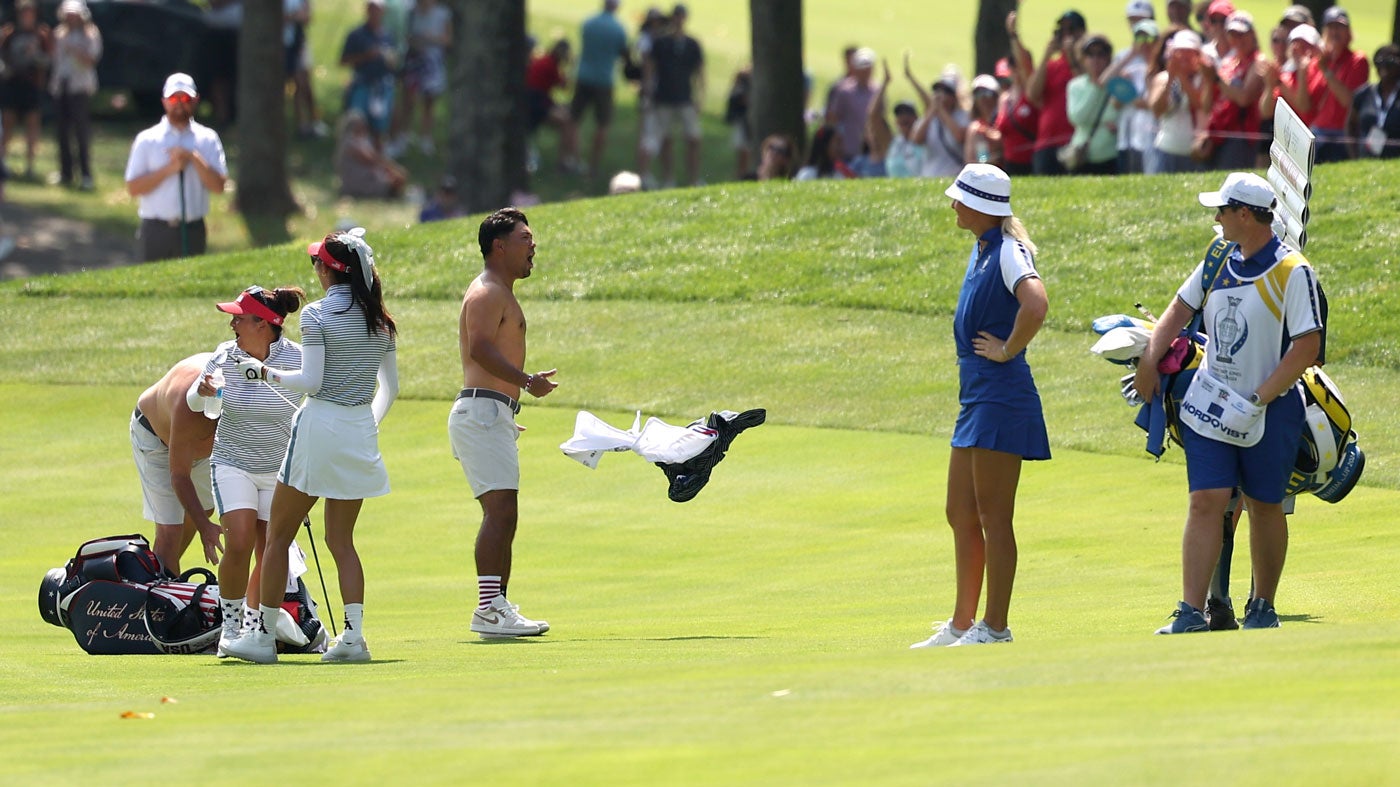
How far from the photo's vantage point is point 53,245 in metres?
26.8

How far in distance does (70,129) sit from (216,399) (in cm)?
2078

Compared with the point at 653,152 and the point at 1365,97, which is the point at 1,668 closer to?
the point at 1365,97

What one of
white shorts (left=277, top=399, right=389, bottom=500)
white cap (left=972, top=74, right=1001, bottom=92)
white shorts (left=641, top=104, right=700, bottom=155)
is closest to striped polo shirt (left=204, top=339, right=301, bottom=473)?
white shorts (left=277, top=399, right=389, bottom=500)

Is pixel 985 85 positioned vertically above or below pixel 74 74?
above

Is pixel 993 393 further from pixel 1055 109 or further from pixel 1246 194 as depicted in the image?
pixel 1055 109

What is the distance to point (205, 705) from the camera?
7.38 metres

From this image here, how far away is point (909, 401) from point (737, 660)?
884 cm

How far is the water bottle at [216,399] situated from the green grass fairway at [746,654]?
1141 millimetres

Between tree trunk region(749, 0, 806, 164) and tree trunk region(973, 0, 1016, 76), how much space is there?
2.60 meters

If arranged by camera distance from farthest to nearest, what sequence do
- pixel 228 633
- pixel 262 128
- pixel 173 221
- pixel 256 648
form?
pixel 262 128
pixel 173 221
pixel 228 633
pixel 256 648

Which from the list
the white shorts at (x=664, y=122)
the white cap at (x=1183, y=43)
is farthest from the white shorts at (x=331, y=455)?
the white shorts at (x=664, y=122)

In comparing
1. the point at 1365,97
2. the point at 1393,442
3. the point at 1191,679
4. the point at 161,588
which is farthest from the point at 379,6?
the point at 1191,679

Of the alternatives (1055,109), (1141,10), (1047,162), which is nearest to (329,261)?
(1055,109)

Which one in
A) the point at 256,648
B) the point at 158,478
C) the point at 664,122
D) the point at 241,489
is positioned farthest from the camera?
the point at 664,122
